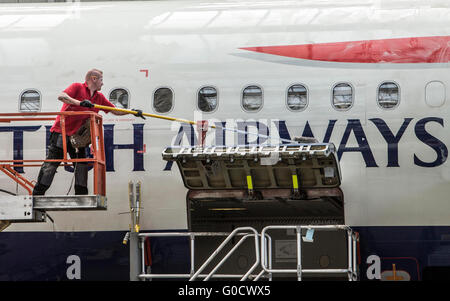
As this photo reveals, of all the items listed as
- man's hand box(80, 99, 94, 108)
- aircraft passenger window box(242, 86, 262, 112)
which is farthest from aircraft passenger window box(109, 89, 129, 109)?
aircraft passenger window box(242, 86, 262, 112)

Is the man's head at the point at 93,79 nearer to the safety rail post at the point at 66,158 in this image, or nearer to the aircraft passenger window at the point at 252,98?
the safety rail post at the point at 66,158

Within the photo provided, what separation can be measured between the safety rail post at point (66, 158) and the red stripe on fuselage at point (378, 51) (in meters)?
3.02

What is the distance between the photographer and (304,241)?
41.9 feet

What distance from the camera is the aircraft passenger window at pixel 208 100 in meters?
13.2

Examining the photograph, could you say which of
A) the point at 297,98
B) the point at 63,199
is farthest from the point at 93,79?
the point at 297,98

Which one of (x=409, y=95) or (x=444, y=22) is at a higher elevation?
(x=444, y=22)

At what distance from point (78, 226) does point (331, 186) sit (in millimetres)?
4041

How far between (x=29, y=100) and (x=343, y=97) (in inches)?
201

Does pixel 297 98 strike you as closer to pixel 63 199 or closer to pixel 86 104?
pixel 86 104

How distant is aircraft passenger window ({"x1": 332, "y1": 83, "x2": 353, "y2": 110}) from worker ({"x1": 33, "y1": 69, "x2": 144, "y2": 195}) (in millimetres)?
3027
